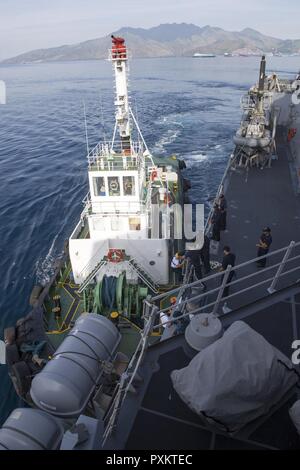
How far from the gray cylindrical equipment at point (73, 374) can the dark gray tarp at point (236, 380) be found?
3.85 metres

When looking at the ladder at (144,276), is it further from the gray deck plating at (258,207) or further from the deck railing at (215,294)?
the gray deck plating at (258,207)

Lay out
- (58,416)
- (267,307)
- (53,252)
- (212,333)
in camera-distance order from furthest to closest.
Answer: (53,252), (58,416), (267,307), (212,333)

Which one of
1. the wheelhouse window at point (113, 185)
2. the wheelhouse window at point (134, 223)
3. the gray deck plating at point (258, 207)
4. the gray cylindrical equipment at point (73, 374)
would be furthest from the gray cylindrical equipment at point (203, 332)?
the wheelhouse window at point (113, 185)

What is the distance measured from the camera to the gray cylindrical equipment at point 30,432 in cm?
534

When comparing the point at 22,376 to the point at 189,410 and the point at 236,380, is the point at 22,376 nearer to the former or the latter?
the point at 189,410

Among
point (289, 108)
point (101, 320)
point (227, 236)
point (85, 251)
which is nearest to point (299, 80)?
point (289, 108)

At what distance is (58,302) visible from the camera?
1474cm

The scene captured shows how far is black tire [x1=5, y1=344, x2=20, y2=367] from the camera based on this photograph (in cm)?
1207

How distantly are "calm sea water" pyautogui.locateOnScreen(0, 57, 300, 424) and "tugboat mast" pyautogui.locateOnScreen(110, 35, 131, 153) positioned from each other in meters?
8.29

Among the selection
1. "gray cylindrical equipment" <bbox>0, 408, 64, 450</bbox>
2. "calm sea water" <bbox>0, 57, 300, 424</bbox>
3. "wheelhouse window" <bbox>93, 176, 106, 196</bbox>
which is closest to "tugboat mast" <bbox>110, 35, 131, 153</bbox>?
"wheelhouse window" <bbox>93, 176, 106, 196</bbox>

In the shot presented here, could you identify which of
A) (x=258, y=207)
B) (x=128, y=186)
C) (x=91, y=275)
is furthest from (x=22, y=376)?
(x=258, y=207)

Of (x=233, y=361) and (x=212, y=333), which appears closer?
(x=233, y=361)
